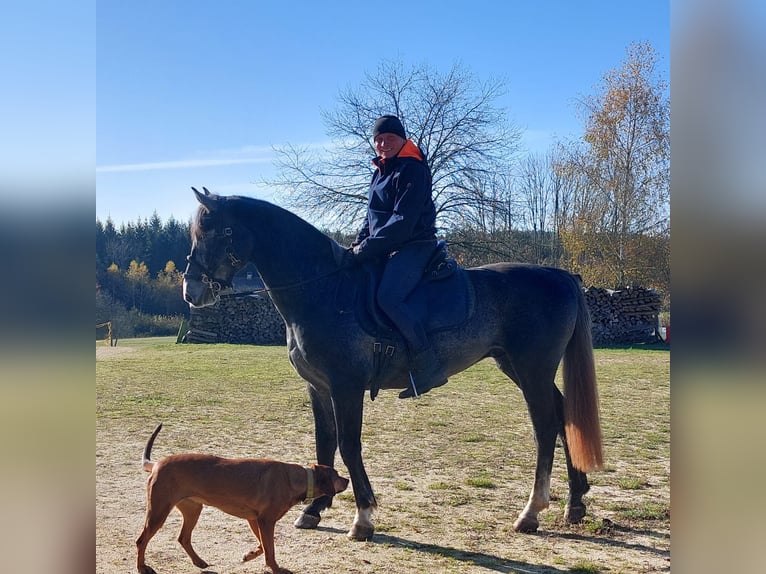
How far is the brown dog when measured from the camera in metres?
3.53

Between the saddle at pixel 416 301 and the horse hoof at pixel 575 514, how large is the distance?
166cm

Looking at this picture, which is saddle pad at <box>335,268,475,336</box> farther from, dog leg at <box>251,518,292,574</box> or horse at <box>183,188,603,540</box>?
dog leg at <box>251,518,292,574</box>

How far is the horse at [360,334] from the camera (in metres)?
4.33

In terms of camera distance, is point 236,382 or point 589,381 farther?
point 236,382

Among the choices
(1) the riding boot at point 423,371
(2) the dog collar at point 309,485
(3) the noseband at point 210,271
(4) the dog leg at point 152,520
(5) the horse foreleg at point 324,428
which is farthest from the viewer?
(5) the horse foreleg at point 324,428

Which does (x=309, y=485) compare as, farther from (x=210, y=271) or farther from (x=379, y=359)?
(x=210, y=271)

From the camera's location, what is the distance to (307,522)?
474cm

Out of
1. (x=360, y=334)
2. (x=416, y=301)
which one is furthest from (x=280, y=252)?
(x=416, y=301)

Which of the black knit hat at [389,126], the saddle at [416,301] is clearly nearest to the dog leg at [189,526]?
the saddle at [416,301]

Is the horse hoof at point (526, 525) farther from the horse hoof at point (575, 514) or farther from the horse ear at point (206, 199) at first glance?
the horse ear at point (206, 199)
